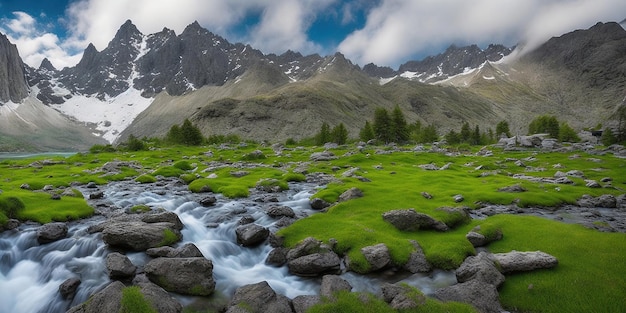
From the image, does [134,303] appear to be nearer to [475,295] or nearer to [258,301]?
[258,301]

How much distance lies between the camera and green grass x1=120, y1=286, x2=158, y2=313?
10.8 m

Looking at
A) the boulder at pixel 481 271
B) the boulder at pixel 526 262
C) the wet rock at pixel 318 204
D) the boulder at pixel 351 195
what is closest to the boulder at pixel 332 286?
the boulder at pixel 481 271

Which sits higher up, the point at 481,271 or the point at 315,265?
the point at 315,265

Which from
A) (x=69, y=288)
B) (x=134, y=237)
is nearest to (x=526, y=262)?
(x=134, y=237)

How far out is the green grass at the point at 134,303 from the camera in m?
10.8

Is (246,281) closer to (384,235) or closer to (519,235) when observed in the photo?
(384,235)

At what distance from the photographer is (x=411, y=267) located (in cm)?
1543

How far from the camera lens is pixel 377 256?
614 inches

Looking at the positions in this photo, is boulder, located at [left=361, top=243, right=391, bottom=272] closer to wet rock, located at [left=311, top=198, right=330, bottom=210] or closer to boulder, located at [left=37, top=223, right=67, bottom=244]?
wet rock, located at [left=311, top=198, right=330, bottom=210]

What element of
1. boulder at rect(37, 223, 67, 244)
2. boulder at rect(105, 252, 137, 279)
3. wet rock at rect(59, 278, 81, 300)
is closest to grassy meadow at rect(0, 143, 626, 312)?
boulder at rect(37, 223, 67, 244)

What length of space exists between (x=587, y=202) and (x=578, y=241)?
52.0ft

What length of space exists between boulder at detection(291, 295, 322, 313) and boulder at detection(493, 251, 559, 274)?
797 cm

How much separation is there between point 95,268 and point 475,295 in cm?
1573

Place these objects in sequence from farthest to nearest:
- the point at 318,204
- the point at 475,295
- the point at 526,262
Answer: the point at 318,204
the point at 526,262
the point at 475,295
